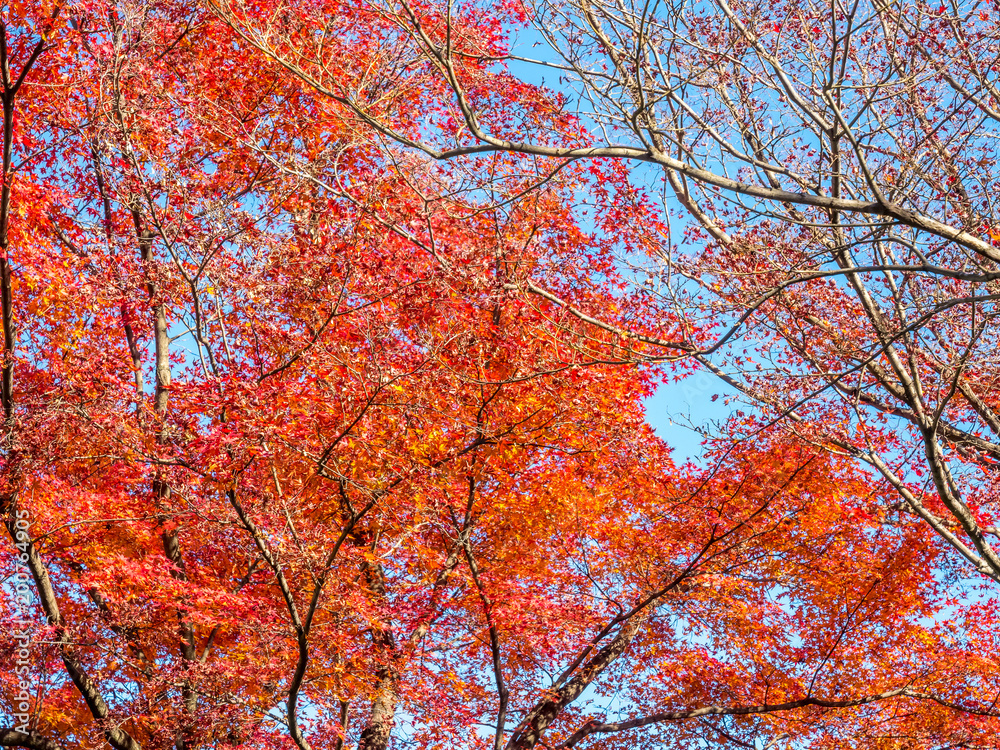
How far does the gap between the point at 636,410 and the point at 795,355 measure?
3156 millimetres

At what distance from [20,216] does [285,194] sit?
3.06m

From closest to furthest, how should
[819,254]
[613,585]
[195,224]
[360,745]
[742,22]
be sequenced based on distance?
[819,254]
[742,22]
[195,224]
[360,745]
[613,585]

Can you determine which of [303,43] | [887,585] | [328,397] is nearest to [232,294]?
[328,397]

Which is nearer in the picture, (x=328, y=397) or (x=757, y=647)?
(x=328, y=397)

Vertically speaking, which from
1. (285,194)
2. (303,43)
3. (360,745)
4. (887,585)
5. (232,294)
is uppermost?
(303,43)

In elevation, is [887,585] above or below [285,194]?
below

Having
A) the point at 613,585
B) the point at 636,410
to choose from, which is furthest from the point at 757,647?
the point at 636,410

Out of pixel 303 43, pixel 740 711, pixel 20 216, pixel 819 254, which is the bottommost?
pixel 740 711

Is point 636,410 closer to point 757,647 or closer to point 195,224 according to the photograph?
point 757,647

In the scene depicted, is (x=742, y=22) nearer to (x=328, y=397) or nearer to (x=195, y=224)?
(x=328, y=397)

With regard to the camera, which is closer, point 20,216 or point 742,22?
point 742,22

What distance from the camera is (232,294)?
927 cm

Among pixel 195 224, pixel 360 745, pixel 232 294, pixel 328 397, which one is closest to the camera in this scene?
pixel 328 397

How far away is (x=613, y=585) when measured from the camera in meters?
11.6
